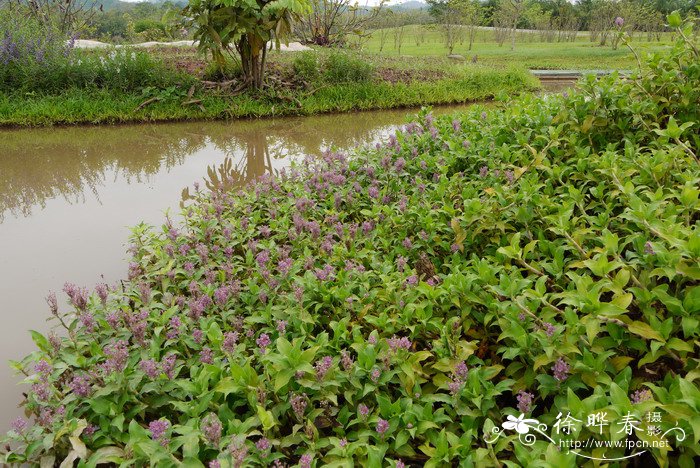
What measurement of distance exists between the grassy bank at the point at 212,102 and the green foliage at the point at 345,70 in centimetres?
24

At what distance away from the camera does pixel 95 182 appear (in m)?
5.57

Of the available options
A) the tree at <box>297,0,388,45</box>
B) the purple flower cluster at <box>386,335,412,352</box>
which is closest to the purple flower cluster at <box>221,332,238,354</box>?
the purple flower cluster at <box>386,335,412,352</box>

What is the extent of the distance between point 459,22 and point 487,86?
16960 millimetres

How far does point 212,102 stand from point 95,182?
3416 millimetres

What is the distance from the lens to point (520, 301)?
199cm

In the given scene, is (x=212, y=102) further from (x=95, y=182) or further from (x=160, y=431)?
(x=160, y=431)

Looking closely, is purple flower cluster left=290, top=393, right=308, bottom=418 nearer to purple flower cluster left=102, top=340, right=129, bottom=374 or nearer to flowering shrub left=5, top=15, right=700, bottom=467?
flowering shrub left=5, top=15, right=700, bottom=467

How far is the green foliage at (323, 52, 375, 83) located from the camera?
33.1ft

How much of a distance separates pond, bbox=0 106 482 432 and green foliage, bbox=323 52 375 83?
1.20 m

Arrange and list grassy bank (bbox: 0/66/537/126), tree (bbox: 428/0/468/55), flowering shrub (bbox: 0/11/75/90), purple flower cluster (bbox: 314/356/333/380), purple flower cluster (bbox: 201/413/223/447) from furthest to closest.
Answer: tree (bbox: 428/0/468/55), flowering shrub (bbox: 0/11/75/90), grassy bank (bbox: 0/66/537/126), purple flower cluster (bbox: 314/356/333/380), purple flower cluster (bbox: 201/413/223/447)

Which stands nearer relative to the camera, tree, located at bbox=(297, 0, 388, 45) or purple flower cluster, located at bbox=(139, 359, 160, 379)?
purple flower cluster, located at bbox=(139, 359, 160, 379)

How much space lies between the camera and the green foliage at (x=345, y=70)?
1009 cm

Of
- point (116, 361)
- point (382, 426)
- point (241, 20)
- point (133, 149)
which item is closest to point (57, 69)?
point (133, 149)

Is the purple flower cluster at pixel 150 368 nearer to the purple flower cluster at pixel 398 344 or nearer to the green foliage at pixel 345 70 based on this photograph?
the purple flower cluster at pixel 398 344
